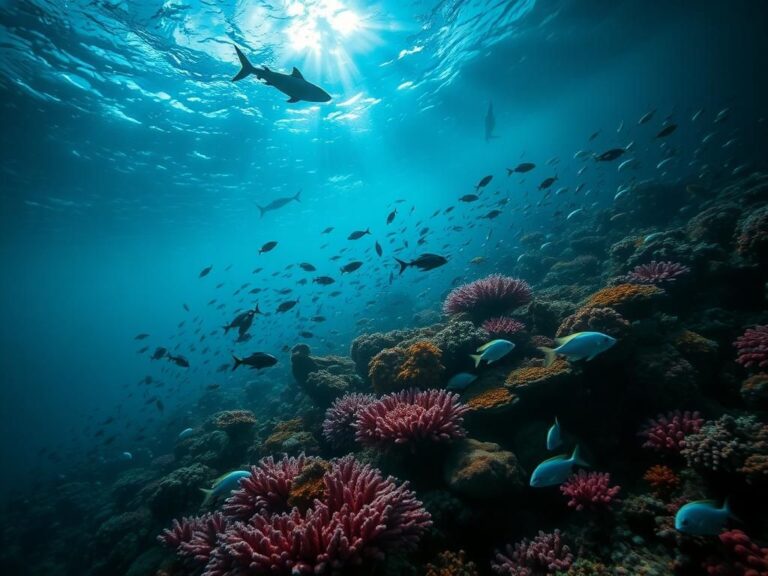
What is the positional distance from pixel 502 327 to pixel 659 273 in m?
3.39

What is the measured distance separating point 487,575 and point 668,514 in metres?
1.98

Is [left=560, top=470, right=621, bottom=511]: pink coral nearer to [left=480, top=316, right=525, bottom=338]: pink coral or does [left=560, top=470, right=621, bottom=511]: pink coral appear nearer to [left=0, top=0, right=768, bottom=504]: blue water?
[left=480, top=316, right=525, bottom=338]: pink coral

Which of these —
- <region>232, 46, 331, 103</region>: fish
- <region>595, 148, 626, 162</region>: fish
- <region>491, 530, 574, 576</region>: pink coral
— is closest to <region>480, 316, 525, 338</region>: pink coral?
<region>491, 530, 574, 576</region>: pink coral

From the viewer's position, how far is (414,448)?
4297 mm

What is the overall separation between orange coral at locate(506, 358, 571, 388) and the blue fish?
2.12 metres

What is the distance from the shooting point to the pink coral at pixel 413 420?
4359 millimetres

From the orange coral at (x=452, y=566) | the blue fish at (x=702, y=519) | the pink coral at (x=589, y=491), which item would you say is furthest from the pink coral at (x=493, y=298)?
the blue fish at (x=702, y=519)

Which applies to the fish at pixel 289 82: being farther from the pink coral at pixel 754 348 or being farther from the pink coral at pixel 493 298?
the pink coral at pixel 754 348

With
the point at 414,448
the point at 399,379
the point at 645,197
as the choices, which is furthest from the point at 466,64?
the point at 414,448

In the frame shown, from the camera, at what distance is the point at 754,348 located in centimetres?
457

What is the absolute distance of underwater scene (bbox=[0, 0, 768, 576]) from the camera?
3496mm

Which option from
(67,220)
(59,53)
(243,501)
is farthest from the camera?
(67,220)

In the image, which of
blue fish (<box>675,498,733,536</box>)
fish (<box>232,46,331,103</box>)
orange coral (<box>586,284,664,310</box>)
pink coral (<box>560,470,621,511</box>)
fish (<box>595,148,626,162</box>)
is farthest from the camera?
fish (<box>595,148,626,162</box>)

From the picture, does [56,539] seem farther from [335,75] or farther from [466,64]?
[466,64]
